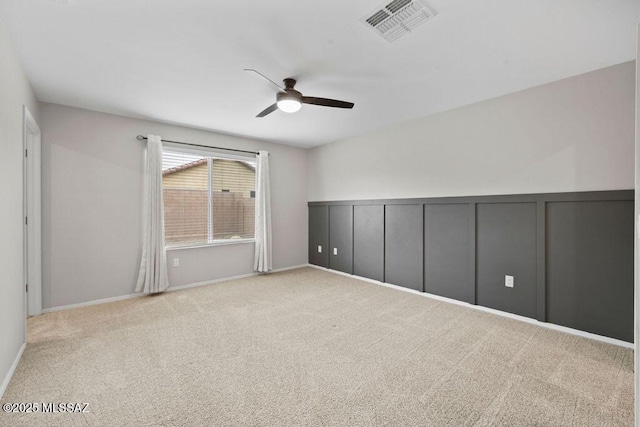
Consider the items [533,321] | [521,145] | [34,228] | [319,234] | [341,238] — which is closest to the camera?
[533,321]

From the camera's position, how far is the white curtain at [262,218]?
523 centimetres

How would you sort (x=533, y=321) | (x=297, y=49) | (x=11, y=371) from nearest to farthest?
1. (x=11, y=371)
2. (x=297, y=49)
3. (x=533, y=321)

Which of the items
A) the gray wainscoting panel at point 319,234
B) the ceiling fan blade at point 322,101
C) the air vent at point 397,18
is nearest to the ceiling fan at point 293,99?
the ceiling fan blade at point 322,101

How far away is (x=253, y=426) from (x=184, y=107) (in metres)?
3.52

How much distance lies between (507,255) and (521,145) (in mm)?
1243

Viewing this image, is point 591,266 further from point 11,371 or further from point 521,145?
point 11,371

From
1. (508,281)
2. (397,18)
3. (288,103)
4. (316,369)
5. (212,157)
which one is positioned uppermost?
(397,18)

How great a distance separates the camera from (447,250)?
378 cm

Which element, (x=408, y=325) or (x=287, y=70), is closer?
(x=287, y=70)

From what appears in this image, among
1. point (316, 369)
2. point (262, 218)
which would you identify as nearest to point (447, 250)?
point (316, 369)

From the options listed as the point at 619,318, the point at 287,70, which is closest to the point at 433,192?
the point at 619,318

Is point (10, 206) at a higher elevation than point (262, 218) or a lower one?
higher

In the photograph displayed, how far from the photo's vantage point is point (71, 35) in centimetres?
214

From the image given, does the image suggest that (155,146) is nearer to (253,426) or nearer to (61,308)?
(61,308)
